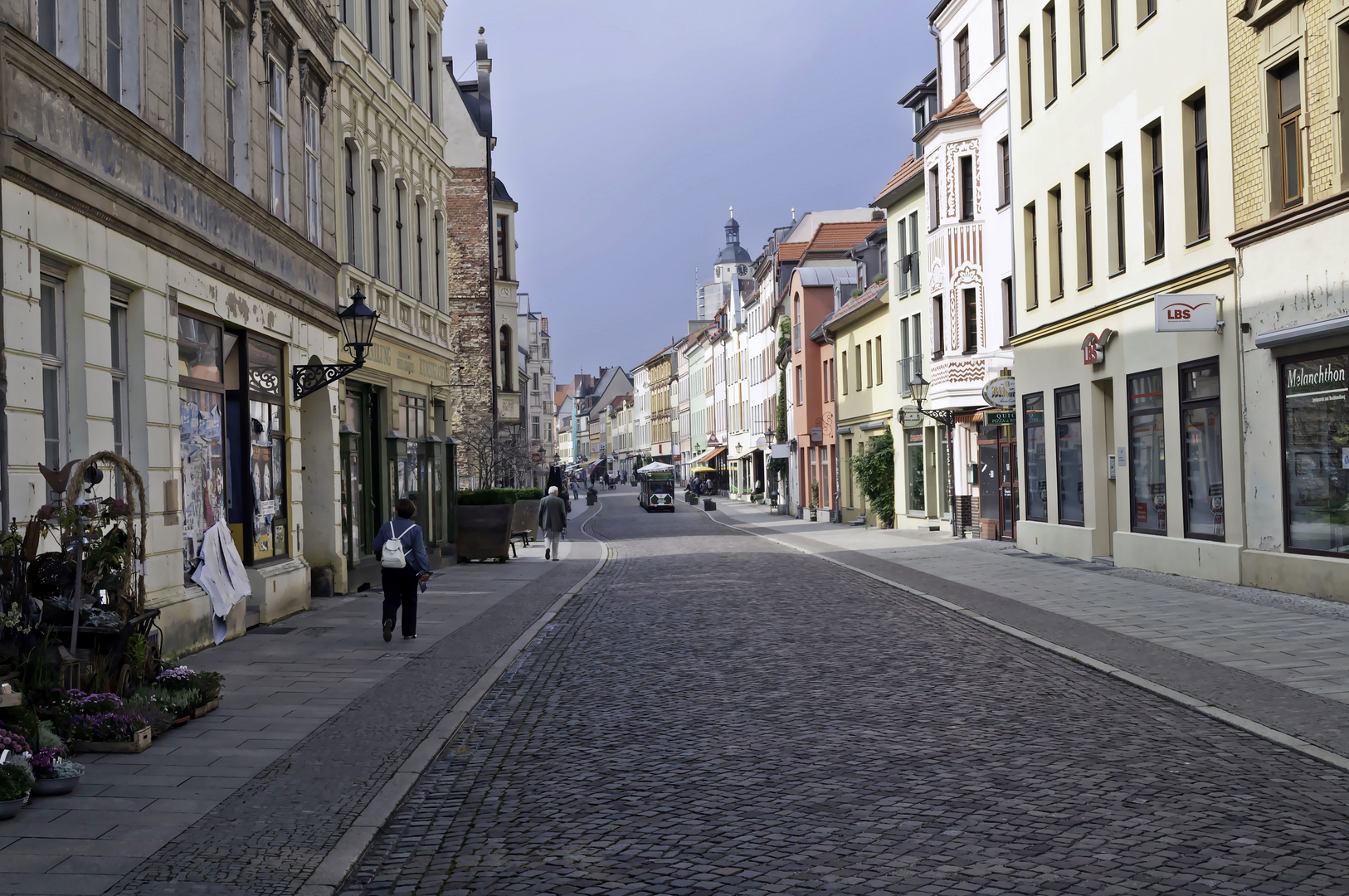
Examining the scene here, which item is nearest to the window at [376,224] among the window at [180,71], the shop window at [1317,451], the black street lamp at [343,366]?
the black street lamp at [343,366]

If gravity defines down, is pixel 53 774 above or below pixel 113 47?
below

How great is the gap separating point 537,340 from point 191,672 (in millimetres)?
98928

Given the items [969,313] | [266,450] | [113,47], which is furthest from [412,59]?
[113,47]

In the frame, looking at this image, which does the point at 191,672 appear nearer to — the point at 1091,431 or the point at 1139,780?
the point at 1139,780

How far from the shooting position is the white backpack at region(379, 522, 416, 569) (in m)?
13.7

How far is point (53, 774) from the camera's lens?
22.8ft

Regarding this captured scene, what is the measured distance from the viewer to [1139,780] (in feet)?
22.4

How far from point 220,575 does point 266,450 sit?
6224 millimetres

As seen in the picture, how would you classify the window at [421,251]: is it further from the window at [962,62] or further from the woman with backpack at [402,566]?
the window at [962,62]

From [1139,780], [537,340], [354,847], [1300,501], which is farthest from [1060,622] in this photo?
[537,340]

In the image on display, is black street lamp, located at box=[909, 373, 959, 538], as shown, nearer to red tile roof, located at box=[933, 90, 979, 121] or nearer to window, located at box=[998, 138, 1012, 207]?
window, located at box=[998, 138, 1012, 207]

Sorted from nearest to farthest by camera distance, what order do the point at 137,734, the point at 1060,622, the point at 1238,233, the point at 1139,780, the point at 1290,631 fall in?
the point at 1139,780
the point at 137,734
the point at 1290,631
the point at 1060,622
the point at 1238,233

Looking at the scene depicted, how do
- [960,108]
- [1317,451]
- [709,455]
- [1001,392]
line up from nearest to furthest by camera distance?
[1317,451] → [1001,392] → [960,108] → [709,455]

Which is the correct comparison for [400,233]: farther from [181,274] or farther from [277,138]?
[181,274]
